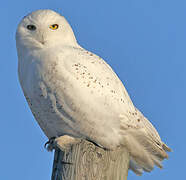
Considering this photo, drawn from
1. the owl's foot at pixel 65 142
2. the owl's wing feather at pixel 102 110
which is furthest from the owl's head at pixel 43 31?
the owl's foot at pixel 65 142

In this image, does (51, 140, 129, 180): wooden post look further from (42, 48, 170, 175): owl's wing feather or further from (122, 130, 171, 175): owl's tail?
(122, 130, 171, 175): owl's tail

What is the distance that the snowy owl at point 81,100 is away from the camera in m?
3.62

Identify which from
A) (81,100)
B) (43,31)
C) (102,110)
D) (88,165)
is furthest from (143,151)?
(43,31)

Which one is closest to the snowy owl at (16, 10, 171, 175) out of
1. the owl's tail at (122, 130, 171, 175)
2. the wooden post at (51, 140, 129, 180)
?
the owl's tail at (122, 130, 171, 175)

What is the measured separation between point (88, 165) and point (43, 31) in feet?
4.95

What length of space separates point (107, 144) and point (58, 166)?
0.54 meters

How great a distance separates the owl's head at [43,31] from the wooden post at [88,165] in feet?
3.87

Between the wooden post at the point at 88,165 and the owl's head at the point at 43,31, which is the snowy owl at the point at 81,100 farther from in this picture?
the wooden post at the point at 88,165

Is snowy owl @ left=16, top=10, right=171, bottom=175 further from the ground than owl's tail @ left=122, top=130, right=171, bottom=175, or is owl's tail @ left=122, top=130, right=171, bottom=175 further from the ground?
snowy owl @ left=16, top=10, right=171, bottom=175

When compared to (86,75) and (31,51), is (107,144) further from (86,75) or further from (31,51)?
(31,51)

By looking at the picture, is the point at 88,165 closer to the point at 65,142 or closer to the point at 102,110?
the point at 65,142

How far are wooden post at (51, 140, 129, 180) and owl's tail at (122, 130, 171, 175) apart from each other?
435 millimetres

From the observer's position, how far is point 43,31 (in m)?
3.99

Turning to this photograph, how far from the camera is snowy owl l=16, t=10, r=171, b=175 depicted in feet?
11.9
